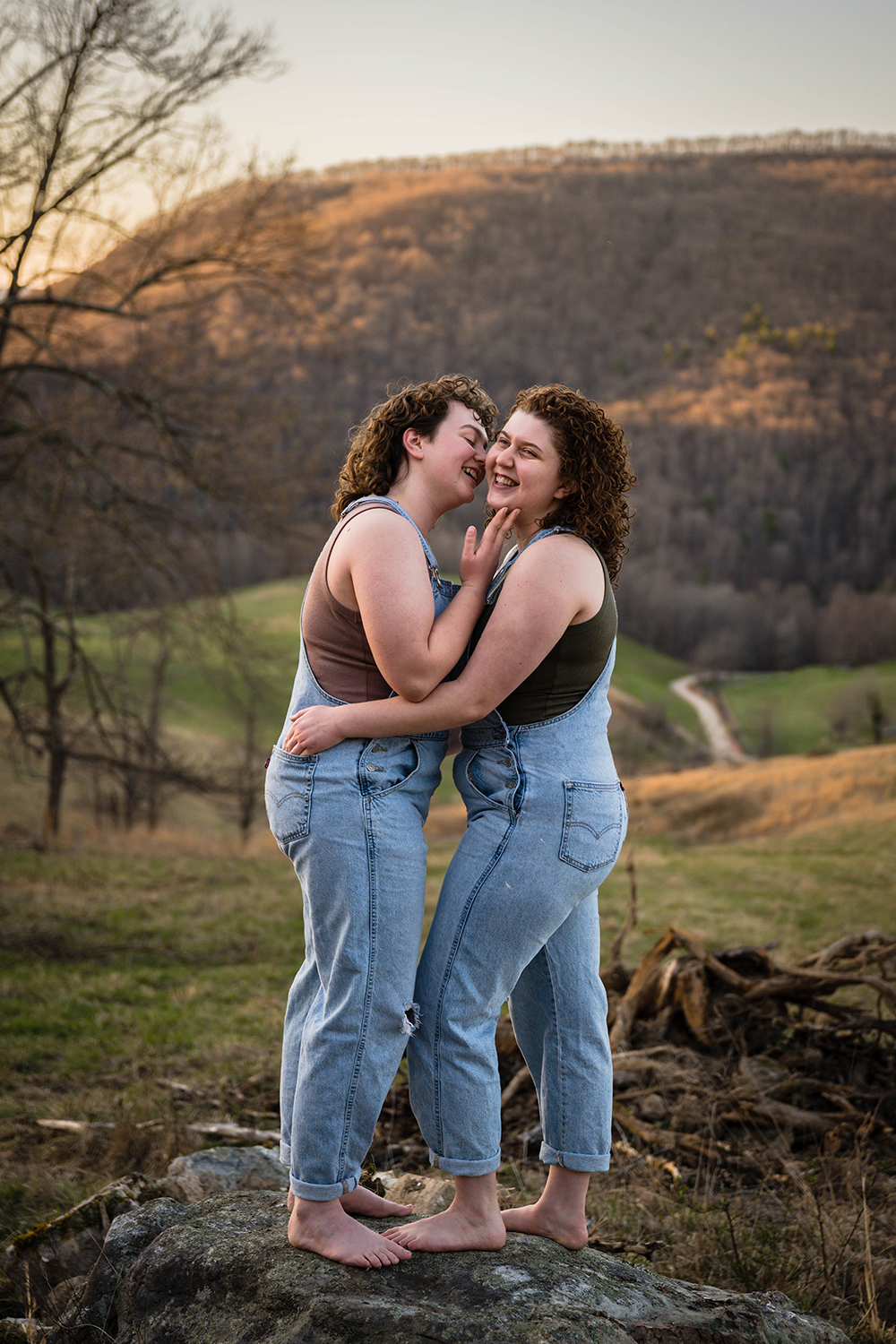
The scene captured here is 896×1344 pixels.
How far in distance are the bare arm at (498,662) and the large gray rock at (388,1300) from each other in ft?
4.07

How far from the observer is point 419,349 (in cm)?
10656

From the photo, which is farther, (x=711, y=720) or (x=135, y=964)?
(x=711, y=720)

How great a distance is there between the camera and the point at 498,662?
7.50 feet

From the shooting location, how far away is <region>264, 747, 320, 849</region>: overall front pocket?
2361 mm

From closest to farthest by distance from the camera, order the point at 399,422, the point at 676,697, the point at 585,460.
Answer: the point at 585,460 → the point at 399,422 → the point at 676,697

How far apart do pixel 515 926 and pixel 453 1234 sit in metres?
0.79

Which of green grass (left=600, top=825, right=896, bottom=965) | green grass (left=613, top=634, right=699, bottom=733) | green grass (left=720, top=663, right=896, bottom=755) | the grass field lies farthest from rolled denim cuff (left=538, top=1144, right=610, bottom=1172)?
green grass (left=613, top=634, right=699, bottom=733)

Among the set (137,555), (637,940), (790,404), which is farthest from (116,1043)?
(790,404)

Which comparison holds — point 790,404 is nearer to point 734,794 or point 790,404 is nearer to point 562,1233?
point 734,794

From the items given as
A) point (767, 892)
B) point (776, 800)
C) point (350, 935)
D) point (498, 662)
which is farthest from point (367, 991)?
point (776, 800)

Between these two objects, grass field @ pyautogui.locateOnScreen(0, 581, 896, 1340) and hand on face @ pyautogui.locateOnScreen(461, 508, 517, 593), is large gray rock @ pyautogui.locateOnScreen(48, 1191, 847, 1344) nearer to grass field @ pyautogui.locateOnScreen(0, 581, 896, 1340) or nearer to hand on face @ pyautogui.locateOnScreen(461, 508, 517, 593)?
grass field @ pyautogui.locateOnScreen(0, 581, 896, 1340)

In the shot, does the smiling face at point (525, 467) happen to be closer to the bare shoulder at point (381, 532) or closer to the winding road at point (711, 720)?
the bare shoulder at point (381, 532)

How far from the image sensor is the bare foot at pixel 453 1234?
91.6 inches

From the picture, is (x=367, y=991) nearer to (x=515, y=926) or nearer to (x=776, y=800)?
(x=515, y=926)
